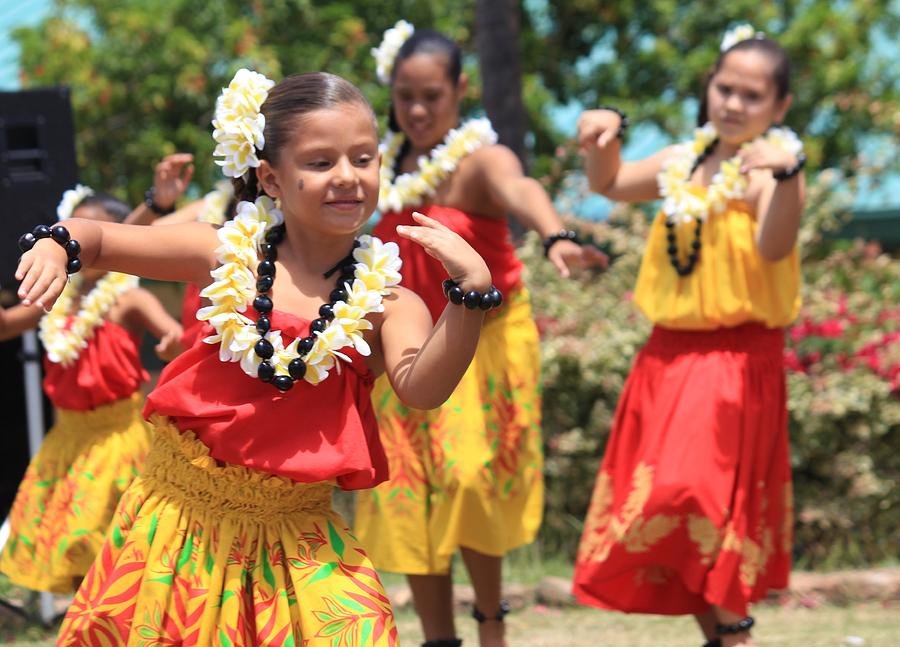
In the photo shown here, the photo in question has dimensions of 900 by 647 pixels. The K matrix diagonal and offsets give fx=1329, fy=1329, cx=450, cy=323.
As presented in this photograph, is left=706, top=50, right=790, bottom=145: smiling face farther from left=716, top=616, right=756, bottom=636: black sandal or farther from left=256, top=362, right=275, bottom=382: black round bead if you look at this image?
left=256, top=362, right=275, bottom=382: black round bead

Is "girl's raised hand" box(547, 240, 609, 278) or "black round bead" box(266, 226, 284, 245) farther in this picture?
"girl's raised hand" box(547, 240, 609, 278)

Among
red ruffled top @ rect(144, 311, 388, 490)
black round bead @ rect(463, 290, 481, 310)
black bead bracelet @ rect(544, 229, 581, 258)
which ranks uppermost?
black bead bracelet @ rect(544, 229, 581, 258)

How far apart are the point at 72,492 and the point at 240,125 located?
2.32m

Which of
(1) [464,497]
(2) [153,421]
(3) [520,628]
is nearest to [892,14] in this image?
(3) [520,628]

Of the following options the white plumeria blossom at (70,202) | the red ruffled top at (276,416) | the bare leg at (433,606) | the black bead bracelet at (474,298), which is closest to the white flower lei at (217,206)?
the white plumeria blossom at (70,202)

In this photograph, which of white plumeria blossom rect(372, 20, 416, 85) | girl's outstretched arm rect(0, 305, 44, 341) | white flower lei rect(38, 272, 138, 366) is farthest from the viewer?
white flower lei rect(38, 272, 138, 366)

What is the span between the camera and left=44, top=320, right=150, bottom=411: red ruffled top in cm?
470

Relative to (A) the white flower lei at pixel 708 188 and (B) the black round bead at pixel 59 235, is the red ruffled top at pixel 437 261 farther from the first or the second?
(B) the black round bead at pixel 59 235

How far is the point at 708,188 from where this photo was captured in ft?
14.0

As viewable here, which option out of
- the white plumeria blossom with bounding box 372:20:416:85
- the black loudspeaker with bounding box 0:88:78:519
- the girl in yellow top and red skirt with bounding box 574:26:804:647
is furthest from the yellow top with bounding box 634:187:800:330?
the black loudspeaker with bounding box 0:88:78:519

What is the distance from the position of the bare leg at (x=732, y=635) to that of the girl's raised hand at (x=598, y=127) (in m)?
1.51

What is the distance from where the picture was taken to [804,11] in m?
10.4

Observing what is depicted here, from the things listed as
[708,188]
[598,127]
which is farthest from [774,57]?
[598,127]

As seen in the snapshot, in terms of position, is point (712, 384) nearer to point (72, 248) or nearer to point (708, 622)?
point (708, 622)
